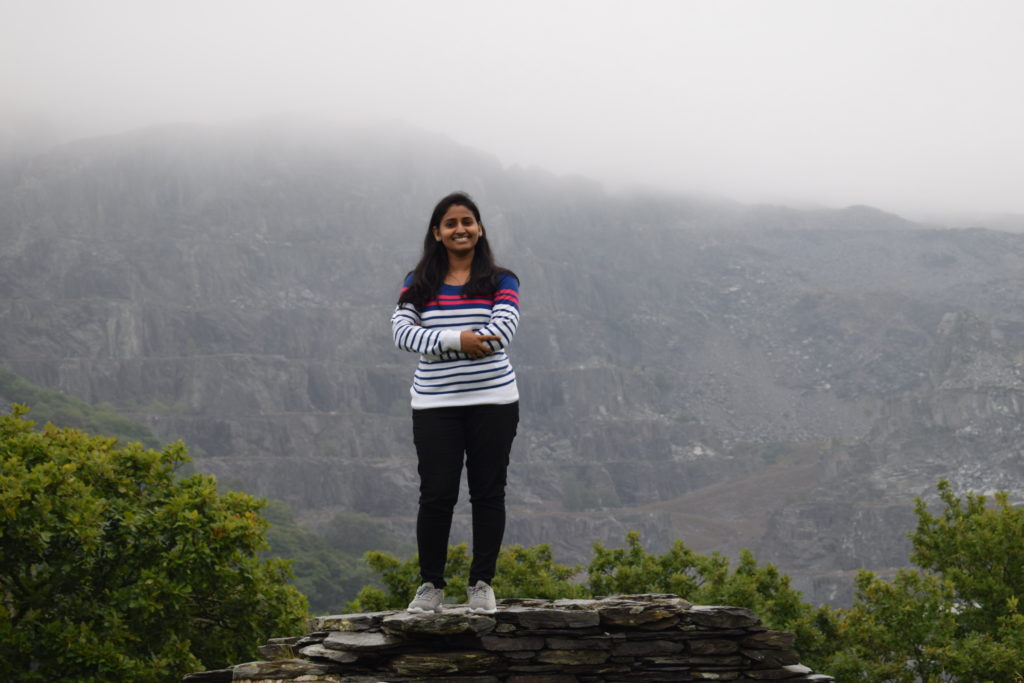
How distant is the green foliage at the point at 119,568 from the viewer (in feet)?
47.2

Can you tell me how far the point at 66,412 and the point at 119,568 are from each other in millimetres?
103391

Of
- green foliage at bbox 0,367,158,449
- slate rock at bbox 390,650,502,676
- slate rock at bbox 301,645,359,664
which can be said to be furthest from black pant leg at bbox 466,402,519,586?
green foliage at bbox 0,367,158,449

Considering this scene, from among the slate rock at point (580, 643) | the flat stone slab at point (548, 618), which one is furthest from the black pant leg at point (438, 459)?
the slate rock at point (580, 643)

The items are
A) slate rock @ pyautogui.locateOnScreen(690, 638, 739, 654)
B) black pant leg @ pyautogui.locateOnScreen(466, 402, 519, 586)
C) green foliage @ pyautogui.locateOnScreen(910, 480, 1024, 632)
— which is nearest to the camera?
black pant leg @ pyautogui.locateOnScreen(466, 402, 519, 586)

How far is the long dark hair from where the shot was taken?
738cm

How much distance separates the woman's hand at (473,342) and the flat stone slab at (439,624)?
1.70 metres

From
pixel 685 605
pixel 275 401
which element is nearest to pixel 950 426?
pixel 275 401

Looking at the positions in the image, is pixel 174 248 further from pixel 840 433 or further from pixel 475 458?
pixel 475 458

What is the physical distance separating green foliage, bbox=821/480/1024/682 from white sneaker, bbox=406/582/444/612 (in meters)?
12.0

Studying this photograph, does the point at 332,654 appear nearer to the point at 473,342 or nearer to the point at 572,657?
the point at 572,657

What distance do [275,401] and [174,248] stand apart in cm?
3218

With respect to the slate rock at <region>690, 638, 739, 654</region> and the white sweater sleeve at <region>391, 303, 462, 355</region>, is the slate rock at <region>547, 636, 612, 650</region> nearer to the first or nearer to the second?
the slate rock at <region>690, 638, 739, 654</region>

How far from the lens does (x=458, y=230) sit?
747 cm

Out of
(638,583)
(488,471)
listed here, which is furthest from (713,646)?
(638,583)
